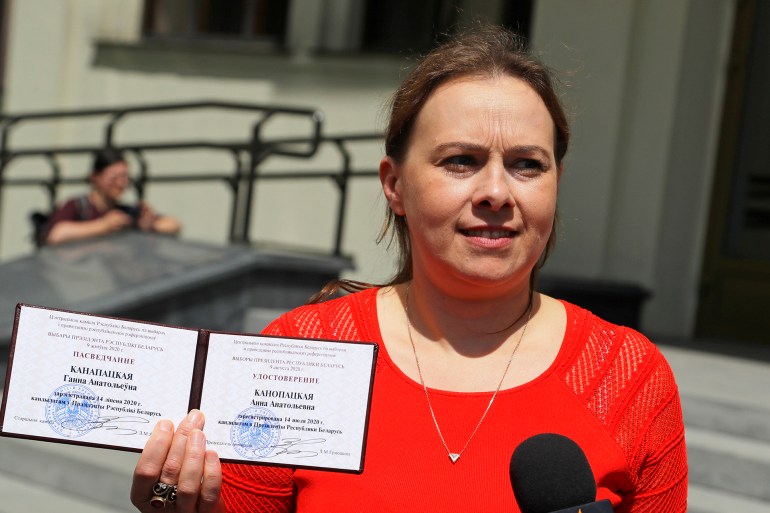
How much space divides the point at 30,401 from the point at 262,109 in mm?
5747

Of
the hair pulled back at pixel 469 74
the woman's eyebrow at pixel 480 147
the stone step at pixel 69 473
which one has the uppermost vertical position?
the hair pulled back at pixel 469 74

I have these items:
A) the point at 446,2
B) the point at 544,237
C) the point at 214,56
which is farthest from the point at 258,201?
the point at 544,237

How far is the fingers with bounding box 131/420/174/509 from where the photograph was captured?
1.84m

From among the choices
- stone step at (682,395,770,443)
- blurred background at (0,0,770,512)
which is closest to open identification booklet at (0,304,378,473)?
blurred background at (0,0,770,512)

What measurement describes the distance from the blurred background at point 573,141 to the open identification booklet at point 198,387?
3009 millimetres

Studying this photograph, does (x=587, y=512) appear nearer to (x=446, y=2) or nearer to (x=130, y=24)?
(x=446, y=2)

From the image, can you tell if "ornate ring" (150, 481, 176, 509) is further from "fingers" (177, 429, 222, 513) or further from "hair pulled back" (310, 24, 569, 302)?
"hair pulled back" (310, 24, 569, 302)

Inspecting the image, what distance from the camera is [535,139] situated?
2057 mm

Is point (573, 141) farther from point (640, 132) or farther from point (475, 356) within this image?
point (475, 356)

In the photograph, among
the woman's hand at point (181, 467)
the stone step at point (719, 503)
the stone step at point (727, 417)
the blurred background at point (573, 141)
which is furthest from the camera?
the blurred background at point (573, 141)

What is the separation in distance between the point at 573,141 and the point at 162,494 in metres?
3.50

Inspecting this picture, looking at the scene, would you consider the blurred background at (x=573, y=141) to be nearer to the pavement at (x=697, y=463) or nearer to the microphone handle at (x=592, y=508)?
the pavement at (x=697, y=463)

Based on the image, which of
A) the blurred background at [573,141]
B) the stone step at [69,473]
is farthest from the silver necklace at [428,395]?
the stone step at [69,473]

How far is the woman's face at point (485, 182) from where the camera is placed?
6.65 ft
